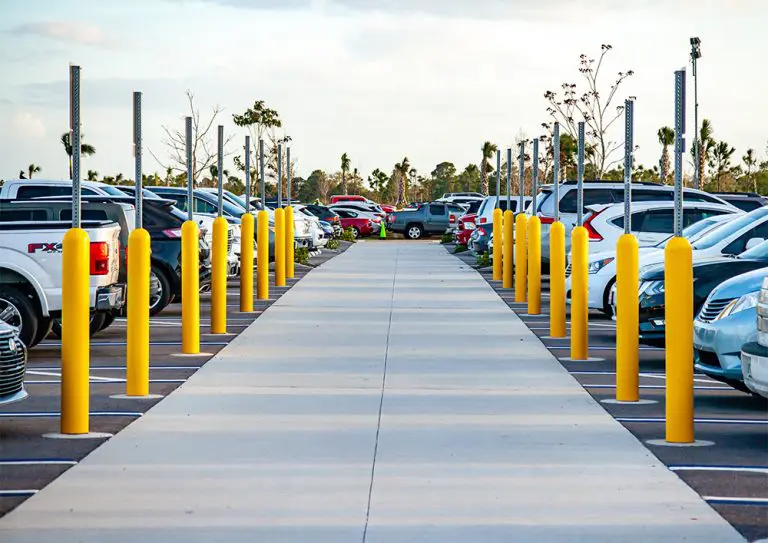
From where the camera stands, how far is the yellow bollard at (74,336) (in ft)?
31.8

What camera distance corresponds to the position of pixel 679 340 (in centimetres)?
939

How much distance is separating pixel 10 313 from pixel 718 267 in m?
7.17

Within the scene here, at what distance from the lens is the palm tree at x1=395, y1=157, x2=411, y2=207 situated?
105 metres

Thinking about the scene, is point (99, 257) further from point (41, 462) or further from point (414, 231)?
point (414, 231)

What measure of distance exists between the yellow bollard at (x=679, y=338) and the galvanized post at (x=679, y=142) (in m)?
0.29

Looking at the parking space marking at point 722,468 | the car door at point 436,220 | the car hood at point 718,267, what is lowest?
the parking space marking at point 722,468

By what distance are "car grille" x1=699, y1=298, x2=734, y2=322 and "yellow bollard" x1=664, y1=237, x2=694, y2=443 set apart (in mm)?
1909

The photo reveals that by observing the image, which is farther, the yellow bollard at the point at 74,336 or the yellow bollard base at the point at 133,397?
the yellow bollard base at the point at 133,397

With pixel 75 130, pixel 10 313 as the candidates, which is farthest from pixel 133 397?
pixel 10 313

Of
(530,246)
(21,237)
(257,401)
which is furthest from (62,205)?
(530,246)

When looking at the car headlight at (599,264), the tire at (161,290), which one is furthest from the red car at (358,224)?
the car headlight at (599,264)

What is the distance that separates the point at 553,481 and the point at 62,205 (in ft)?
31.5

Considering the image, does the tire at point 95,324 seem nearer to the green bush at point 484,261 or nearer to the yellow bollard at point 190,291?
the yellow bollard at point 190,291

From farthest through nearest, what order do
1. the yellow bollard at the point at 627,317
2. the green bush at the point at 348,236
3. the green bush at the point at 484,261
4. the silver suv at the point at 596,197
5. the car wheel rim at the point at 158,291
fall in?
the green bush at the point at 348,236 → the green bush at the point at 484,261 → the silver suv at the point at 596,197 → the car wheel rim at the point at 158,291 → the yellow bollard at the point at 627,317
